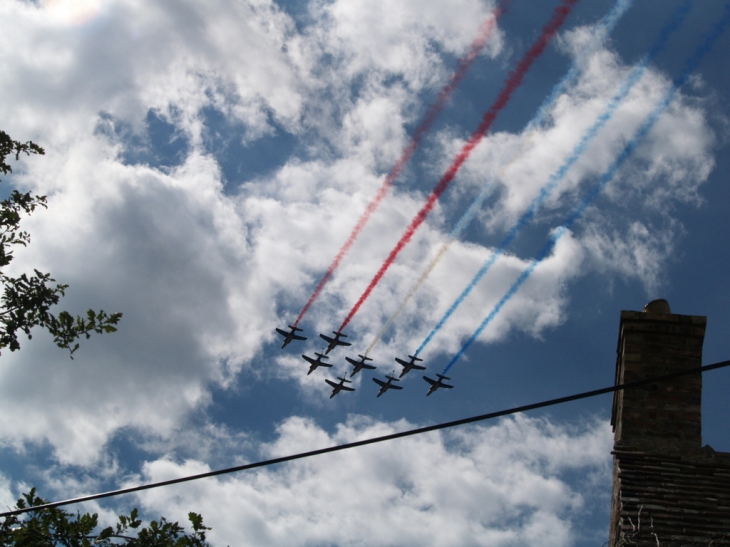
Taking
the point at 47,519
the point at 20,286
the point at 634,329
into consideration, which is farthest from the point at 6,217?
the point at 634,329

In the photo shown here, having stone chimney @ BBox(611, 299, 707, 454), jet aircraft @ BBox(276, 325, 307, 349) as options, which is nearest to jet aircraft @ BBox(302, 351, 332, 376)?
jet aircraft @ BBox(276, 325, 307, 349)

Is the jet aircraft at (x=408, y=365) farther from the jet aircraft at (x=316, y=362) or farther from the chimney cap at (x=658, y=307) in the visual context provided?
the chimney cap at (x=658, y=307)

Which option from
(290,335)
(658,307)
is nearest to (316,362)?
(290,335)

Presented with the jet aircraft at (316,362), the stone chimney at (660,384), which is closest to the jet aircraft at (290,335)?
the jet aircraft at (316,362)

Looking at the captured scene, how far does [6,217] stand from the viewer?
452 inches

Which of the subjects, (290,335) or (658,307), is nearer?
(658,307)

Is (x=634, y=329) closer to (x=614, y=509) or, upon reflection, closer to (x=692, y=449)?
(x=692, y=449)

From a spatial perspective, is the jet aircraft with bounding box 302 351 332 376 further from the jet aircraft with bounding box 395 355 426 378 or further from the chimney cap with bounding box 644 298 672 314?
the chimney cap with bounding box 644 298 672 314

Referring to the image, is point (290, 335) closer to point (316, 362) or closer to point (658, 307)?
point (316, 362)

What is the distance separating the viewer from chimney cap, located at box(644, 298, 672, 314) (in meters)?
11.9

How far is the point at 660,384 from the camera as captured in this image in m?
11.2

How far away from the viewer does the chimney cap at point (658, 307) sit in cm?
1191

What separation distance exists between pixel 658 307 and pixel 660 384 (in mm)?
1517

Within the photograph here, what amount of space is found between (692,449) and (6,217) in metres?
12.0
